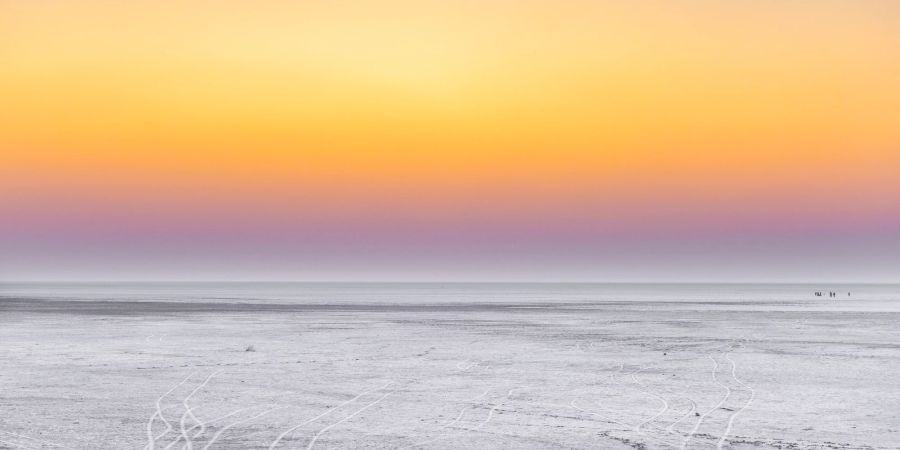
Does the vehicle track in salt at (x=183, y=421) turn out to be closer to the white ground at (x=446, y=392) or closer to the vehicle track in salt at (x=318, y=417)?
the white ground at (x=446, y=392)

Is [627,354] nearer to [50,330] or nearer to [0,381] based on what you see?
[0,381]

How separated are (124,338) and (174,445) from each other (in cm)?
2848

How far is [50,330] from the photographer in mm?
48281

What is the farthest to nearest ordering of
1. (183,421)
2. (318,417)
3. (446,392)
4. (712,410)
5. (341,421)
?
(446,392) < (712,410) < (318,417) < (341,421) < (183,421)

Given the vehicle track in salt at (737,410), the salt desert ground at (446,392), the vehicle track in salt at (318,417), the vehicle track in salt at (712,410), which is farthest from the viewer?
the salt desert ground at (446,392)

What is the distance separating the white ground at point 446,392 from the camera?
1669 cm

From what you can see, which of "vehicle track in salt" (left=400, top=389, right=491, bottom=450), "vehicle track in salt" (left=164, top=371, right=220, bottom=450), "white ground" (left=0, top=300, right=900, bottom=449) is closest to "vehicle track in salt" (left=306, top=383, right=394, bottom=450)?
"white ground" (left=0, top=300, right=900, bottom=449)

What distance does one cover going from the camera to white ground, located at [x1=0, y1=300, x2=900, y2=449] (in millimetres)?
16688

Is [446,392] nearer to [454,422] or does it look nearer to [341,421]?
[454,422]

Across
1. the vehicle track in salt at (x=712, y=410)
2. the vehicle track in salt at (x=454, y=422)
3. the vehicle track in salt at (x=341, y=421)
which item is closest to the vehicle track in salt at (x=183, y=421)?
the vehicle track in salt at (x=341, y=421)

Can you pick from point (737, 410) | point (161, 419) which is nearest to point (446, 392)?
point (737, 410)

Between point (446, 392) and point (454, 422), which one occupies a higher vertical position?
Answer: point (446, 392)

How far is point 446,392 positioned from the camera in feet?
75.8

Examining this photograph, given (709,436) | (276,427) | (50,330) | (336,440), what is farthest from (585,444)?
(50,330)
